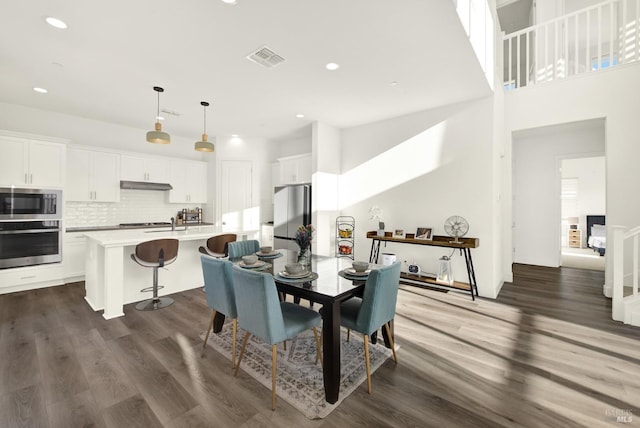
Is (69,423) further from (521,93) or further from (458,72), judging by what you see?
(521,93)

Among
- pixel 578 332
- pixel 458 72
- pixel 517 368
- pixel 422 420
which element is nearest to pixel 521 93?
pixel 458 72

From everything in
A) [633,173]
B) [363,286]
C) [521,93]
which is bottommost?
[363,286]

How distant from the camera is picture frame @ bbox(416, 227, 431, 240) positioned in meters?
4.35

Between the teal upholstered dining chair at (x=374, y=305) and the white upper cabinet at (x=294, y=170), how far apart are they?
12.3ft

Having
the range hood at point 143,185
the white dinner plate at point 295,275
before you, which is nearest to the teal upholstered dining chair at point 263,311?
the white dinner plate at point 295,275

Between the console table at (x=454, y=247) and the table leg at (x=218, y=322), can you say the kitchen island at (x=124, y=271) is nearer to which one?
the table leg at (x=218, y=322)

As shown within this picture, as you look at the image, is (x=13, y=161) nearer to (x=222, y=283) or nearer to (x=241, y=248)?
(x=241, y=248)

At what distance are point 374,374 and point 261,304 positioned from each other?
108 centimetres

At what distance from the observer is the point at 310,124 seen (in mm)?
5328

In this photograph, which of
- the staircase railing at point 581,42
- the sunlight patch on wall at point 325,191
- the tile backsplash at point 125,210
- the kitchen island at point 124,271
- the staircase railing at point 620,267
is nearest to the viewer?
the staircase railing at point 620,267

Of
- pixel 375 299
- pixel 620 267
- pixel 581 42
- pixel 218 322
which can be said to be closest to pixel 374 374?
pixel 375 299

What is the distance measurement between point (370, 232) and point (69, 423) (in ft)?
13.6

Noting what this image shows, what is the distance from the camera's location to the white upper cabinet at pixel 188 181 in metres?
5.98

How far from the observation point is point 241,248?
11.3ft
